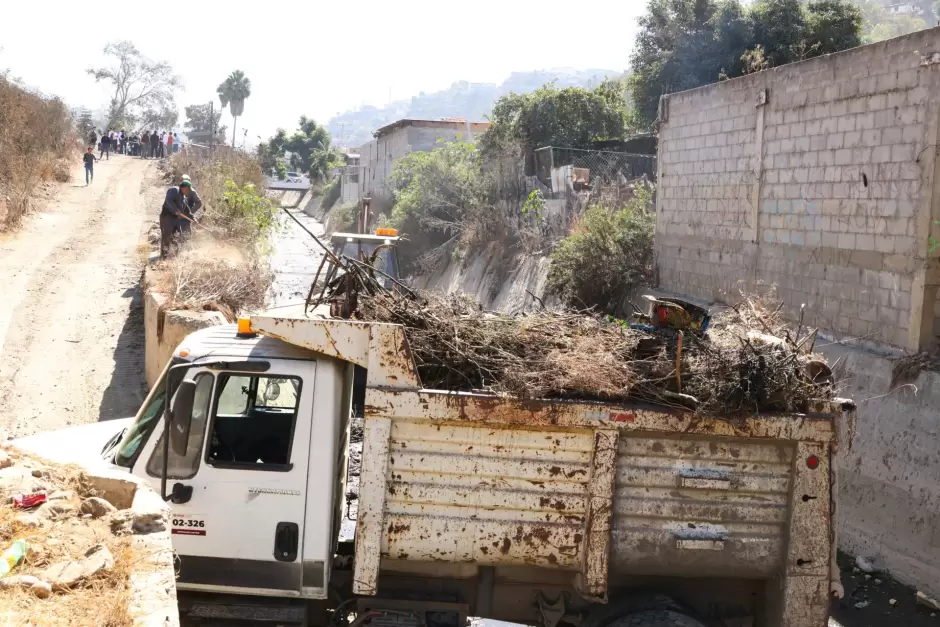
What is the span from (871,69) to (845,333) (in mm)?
2964

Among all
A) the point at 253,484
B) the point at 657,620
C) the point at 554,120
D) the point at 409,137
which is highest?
the point at 409,137

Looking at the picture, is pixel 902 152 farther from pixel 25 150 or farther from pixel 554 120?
pixel 25 150

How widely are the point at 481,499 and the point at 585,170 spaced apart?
1857 centimetres

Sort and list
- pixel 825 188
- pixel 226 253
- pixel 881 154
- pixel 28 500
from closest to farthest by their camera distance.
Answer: pixel 28 500 → pixel 881 154 → pixel 825 188 → pixel 226 253

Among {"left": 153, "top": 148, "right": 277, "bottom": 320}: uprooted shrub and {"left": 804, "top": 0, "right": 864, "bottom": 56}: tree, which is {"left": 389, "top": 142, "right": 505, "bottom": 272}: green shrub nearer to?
{"left": 153, "top": 148, "right": 277, "bottom": 320}: uprooted shrub

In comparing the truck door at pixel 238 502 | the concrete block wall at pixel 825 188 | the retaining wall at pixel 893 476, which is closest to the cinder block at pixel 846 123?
the concrete block wall at pixel 825 188

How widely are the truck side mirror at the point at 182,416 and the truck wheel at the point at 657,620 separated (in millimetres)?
2494

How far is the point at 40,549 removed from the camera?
379 cm

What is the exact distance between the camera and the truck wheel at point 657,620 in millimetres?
4473

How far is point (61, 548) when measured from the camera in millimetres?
3832

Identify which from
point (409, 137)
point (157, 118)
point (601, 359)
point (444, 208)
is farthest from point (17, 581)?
point (157, 118)

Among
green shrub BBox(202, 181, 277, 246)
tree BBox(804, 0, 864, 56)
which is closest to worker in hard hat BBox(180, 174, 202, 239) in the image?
green shrub BBox(202, 181, 277, 246)

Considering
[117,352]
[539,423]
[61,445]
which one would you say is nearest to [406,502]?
[539,423]

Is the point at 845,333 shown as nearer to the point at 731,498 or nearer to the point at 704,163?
the point at 704,163
